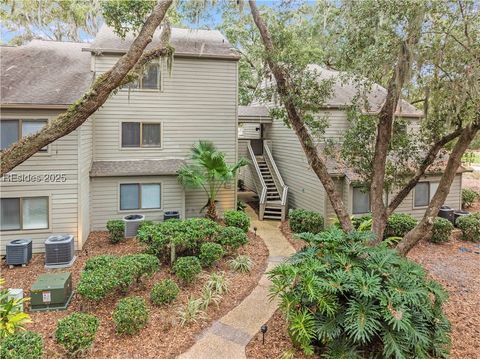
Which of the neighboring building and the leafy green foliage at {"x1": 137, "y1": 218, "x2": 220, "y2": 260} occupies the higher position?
the neighboring building

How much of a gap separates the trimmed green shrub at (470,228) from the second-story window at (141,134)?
1170 centimetres

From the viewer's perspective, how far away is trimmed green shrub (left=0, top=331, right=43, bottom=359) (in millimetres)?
4621

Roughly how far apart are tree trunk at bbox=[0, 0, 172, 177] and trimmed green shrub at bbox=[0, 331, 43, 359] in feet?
8.47

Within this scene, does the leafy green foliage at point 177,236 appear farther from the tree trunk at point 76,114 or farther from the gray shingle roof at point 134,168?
the tree trunk at point 76,114

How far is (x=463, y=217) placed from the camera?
12.8 meters

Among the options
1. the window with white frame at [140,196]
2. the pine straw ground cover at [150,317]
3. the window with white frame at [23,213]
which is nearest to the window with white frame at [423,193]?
the pine straw ground cover at [150,317]

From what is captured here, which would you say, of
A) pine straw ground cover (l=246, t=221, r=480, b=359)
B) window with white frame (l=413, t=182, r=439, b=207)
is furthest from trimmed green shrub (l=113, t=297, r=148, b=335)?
window with white frame (l=413, t=182, r=439, b=207)

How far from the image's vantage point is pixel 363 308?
536 centimetres

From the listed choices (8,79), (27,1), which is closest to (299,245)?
(8,79)

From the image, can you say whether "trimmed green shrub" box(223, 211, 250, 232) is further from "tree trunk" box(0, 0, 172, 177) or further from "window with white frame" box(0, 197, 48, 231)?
"tree trunk" box(0, 0, 172, 177)

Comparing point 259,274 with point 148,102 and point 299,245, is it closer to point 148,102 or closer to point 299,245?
point 299,245

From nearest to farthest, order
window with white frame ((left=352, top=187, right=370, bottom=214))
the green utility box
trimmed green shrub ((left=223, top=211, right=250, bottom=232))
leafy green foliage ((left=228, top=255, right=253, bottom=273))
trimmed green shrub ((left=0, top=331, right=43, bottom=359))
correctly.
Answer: trimmed green shrub ((left=0, top=331, right=43, bottom=359)) → the green utility box → leafy green foliage ((left=228, top=255, right=253, bottom=273)) → trimmed green shrub ((left=223, top=211, right=250, bottom=232)) → window with white frame ((left=352, top=187, right=370, bottom=214))

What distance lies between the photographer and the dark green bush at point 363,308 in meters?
5.22

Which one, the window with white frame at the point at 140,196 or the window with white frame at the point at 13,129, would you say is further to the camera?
the window with white frame at the point at 140,196
